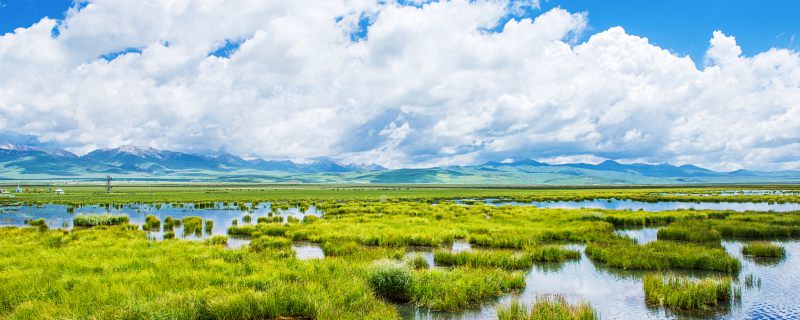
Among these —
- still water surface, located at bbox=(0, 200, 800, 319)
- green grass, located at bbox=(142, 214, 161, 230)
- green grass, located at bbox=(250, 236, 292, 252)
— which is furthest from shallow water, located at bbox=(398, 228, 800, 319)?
green grass, located at bbox=(142, 214, 161, 230)

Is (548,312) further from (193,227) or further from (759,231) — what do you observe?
(193,227)

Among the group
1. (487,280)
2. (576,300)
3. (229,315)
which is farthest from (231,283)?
(576,300)

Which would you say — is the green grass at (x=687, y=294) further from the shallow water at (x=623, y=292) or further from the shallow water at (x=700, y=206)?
the shallow water at (x=700, y=206)

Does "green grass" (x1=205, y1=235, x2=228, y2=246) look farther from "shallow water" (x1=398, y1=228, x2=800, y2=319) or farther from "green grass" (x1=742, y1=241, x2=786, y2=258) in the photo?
"green grass" (x1=742, y1=241, x2=786, y2=258)

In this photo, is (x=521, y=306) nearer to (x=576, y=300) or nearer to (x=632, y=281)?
(x=576, y=300)

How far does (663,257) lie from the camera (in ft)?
66.1

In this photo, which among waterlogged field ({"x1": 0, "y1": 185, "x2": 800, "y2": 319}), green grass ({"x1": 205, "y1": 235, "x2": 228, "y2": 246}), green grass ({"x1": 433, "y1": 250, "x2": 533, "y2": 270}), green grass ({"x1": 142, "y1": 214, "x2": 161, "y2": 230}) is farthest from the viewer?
green grass ({"x1": 142, "y1": 214, "x2": 161, "y2": 230})

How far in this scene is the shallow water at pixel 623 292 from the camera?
13.3m

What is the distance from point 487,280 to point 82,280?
13.7 metres

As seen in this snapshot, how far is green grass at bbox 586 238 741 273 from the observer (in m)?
18.8

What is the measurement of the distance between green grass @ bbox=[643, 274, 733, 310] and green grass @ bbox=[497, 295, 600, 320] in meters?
3.14

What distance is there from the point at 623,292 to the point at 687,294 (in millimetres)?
2212

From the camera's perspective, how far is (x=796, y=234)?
95.8 feet

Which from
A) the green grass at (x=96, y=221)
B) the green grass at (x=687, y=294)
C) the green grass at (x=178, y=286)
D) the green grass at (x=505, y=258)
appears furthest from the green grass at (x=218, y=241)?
the green grass at (x=687, y=294)
